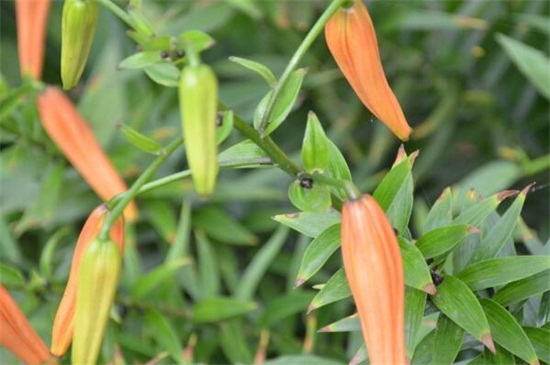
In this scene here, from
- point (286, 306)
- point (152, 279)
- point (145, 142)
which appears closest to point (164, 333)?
point (152, 279)

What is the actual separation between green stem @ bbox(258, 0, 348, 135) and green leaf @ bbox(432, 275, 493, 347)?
18 cm

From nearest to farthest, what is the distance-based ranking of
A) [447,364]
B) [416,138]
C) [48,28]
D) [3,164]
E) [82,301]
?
[82,301], [447,364], [3,164], [416,138], [48,28]

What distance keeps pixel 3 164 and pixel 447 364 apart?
2.38 ft

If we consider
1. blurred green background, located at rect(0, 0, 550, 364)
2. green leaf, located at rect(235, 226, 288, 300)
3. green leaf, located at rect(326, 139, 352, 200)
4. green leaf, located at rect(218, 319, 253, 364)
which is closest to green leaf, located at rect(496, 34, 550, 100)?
blurred green background, located at rect(0, 0, 550, 364)

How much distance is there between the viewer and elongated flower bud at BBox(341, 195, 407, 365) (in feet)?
1.98

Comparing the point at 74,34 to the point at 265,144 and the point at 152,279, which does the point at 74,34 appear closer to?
the point at 265,144

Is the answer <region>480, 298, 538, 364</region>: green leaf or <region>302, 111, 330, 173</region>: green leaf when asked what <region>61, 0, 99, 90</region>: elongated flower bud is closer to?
<region>302, 111, 330, 173</region>: green leaf

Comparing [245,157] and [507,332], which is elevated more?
[245,157]

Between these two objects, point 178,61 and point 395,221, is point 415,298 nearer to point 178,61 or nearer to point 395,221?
point 395,221

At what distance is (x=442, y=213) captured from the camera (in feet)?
2.53

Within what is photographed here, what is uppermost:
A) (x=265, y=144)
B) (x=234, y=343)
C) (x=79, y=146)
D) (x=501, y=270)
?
(x=265, y=144)

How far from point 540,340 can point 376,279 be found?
0.65 ft

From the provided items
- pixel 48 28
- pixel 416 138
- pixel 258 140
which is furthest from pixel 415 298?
pixel 48 28

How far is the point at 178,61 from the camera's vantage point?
0.65 metres
